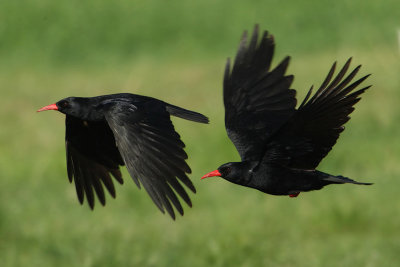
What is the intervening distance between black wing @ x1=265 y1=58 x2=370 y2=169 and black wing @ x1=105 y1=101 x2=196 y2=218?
0.59 metres

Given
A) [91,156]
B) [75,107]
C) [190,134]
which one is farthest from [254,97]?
[190,134]

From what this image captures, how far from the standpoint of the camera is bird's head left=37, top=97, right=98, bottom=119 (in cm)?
447

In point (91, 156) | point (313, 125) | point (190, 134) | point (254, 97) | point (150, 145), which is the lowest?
point (313, 125)

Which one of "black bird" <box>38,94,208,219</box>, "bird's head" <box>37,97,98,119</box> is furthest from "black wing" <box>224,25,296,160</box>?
"bird's head" <box>37,97,98,119</box>

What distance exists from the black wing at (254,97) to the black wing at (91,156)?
0.94 meters

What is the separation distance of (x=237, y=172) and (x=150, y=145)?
2.84 feet

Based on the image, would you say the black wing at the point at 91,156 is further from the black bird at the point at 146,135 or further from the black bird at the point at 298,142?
the black bird at the point at 298,142

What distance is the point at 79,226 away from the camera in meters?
10.8

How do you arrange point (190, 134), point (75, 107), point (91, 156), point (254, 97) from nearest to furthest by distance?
point (75, 107) < point (254, 97) < point (91, 156) < point (190, 134)

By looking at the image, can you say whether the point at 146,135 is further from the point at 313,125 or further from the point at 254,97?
the point at 313,125

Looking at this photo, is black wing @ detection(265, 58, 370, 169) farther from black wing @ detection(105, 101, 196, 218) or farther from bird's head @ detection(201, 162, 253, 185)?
black wing @ detection(105, 101, 196, 218)

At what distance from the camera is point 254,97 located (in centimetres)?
459

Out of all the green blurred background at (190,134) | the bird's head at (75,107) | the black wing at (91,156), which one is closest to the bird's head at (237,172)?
the bird's head at (75,107)

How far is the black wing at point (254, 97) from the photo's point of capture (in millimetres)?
4031
